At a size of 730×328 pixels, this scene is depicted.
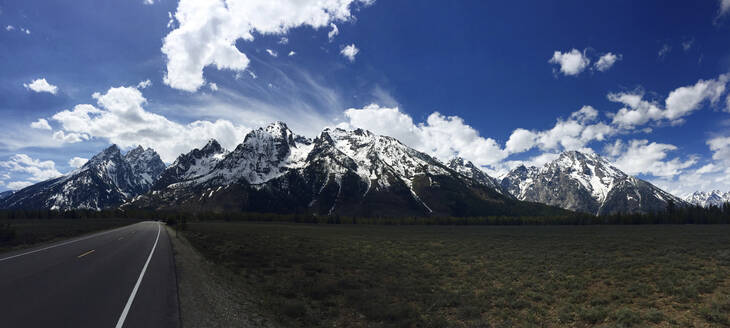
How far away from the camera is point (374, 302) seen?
1603cm

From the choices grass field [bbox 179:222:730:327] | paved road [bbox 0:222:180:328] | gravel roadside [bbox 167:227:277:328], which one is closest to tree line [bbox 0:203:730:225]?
paved road [bbox 0:222:180:328]

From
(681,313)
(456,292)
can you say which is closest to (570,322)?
(681,313)

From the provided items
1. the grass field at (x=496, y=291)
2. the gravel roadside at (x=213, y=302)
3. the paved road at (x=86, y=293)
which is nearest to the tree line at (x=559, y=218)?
the paved road at (x=86, y=293)

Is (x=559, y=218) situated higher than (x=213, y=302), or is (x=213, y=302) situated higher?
(x=213, y=302)

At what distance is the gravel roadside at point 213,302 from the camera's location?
11.6 metres

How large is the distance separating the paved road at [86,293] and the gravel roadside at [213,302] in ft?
1.73

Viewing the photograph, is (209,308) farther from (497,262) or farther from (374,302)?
(497,262)

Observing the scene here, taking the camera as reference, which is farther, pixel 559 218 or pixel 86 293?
pixel 559 218

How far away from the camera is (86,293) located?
43.0 ft

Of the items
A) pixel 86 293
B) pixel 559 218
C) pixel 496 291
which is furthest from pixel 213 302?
pixel 559 218

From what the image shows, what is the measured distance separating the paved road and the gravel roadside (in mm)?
526

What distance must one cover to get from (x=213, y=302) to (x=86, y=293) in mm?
5121

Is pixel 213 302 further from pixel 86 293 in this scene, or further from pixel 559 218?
pixel 559 218

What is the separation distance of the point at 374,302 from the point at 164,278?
11826mm
